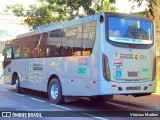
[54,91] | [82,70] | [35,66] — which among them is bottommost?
[54,91]

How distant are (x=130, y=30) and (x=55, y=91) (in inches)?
155

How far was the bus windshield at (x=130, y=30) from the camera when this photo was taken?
Answer: 33.3ft

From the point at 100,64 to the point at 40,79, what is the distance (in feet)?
14.6

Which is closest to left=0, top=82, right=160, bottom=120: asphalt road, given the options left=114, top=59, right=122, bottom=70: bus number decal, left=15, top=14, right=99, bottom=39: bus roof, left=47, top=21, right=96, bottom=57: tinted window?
left=114, top=59, right=122, bottom=70: bus number decal

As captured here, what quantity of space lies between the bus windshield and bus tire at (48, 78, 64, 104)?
319cm

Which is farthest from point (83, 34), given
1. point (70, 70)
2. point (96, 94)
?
point (96, 94)

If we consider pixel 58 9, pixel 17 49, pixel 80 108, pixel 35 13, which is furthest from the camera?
pixel 35 13

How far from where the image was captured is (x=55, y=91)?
1246 cm

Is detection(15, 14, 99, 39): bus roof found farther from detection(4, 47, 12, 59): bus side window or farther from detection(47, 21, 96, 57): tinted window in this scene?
detection(4, 47, 12, 59): bus side window

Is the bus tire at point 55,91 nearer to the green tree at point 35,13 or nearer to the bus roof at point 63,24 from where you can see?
the bus roof at point 63,24

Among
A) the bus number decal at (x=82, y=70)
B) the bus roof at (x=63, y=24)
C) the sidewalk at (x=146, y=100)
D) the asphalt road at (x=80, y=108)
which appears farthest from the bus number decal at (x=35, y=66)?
the sidewalk at (x=146, y=100)

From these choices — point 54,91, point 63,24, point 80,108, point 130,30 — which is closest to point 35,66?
point 54,91

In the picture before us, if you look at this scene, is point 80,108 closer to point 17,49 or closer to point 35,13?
point 17,49

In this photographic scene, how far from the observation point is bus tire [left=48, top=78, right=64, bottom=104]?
1196cm
